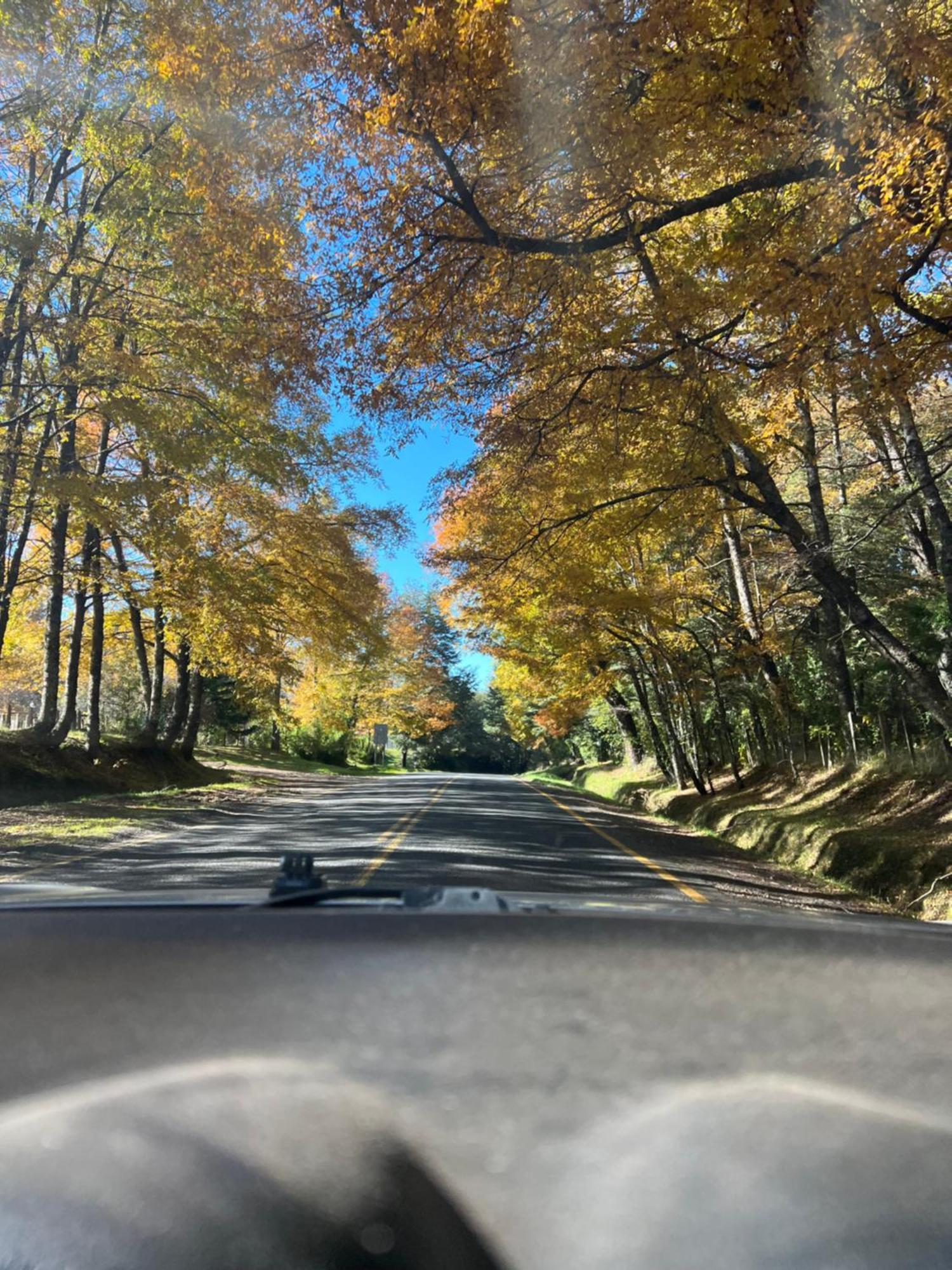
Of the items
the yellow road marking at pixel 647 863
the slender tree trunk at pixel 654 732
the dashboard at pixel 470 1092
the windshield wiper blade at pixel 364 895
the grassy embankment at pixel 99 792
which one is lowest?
the yellow road marking at pixel 647 863

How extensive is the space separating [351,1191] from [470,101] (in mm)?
6281

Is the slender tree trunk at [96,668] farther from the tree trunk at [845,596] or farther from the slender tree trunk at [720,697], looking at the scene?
the tree trunk at [845,596]


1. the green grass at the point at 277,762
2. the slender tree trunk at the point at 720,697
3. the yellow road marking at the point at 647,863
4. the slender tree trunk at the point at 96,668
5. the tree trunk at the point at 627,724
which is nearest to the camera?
the yellow road marking at the point at 647,863

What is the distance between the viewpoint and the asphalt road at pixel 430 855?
8.29m

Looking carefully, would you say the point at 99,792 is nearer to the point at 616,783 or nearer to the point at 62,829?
the point at 62,829

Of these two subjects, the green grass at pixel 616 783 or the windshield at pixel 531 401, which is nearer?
the windshield at pixel 531 401

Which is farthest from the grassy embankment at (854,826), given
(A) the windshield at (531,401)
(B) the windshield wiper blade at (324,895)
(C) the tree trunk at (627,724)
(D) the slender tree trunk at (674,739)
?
(C) the tree trunk at (627,724)

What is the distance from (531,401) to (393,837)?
6.82 m

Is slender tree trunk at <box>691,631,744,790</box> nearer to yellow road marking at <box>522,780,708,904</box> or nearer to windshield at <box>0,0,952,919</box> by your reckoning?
windshield at <box>0,0,952,919</box>

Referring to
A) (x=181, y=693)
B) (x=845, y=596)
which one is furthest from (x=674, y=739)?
(x=181, y=693)

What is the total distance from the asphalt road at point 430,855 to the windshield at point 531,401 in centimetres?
13

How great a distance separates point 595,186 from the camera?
20.4ft

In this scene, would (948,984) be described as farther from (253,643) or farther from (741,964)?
(253,643)

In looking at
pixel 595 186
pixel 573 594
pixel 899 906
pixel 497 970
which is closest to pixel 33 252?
pixel 595 186
